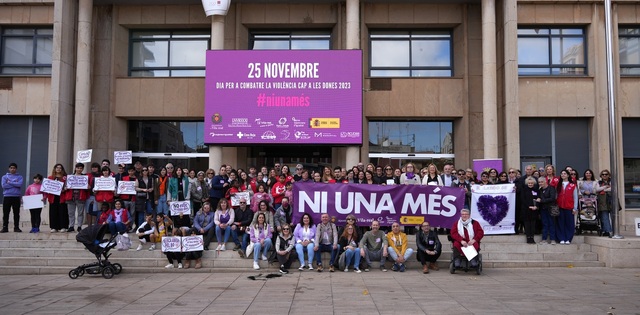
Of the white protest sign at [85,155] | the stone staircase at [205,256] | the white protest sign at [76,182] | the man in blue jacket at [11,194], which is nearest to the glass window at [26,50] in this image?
the white protest sign at [85,155]

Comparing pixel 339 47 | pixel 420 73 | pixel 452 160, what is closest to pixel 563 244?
pixel 452 160

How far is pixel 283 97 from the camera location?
19.1m

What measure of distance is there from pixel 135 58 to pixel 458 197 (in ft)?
49.6

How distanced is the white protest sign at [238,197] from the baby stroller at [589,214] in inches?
369

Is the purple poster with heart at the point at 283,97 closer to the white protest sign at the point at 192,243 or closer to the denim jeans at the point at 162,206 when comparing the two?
the denim jeans at the point at 162,206

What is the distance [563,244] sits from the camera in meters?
13.9

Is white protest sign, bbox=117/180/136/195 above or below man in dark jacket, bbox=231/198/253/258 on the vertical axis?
above

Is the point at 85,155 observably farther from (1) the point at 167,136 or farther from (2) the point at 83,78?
(1) the point at 167,136

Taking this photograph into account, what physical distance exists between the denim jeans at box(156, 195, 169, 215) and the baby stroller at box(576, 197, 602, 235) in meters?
11.9

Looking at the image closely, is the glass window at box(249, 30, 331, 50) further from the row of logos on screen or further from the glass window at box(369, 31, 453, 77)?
the row of logos on screen

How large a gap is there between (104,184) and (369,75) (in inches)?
449

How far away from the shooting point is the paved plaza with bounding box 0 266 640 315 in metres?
8.53

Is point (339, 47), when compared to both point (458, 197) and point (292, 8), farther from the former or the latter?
point (458, 197)

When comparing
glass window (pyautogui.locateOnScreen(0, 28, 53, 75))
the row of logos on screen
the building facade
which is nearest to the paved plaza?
the row of logos on screen
